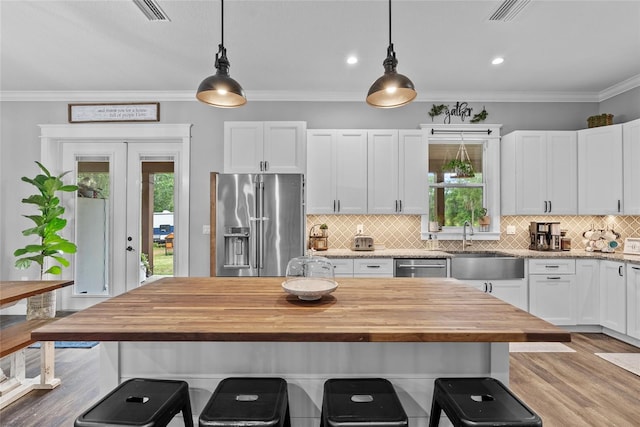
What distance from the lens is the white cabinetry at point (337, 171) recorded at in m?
4.08

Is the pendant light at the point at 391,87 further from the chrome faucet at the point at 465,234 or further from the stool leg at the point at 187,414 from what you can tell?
the chrome faucet at the point at 465,234

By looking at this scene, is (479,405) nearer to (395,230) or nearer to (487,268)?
(487,268)

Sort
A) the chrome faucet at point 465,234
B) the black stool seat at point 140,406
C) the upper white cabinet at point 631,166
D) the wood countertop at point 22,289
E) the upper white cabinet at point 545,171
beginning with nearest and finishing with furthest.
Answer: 1. the black stool seat at point 140,406
2. the wood countertop at point 22,289
3. the upper white cabinet at point 631,166
4. the upper white cabinet at point 545,171
5. the chrome faucet at point 465,234

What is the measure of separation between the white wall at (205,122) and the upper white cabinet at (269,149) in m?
0.38

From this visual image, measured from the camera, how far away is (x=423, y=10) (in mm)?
2584

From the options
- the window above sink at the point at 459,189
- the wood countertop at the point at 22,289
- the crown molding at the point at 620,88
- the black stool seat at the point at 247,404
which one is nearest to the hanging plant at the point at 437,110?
the window above sink at the point at 459,189

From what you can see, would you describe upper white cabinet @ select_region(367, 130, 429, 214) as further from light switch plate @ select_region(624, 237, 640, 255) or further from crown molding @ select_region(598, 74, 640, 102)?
crown molding @ select_region(598, 74, 640, 102)

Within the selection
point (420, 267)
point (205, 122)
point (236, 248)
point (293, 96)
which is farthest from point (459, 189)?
point (205, 122)

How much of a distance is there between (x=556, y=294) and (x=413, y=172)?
2082mm

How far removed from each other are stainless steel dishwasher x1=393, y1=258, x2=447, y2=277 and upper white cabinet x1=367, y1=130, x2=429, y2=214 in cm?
69

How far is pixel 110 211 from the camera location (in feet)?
14.5

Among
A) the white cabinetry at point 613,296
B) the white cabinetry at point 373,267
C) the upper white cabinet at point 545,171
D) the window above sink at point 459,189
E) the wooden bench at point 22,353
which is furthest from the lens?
the window above sink at point 459,189

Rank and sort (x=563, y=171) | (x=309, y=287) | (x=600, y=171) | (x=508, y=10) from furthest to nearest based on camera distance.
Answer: (x=563, y=171) → (x=600, y=171) → (x=508, y=10) → (x=309, y=287)

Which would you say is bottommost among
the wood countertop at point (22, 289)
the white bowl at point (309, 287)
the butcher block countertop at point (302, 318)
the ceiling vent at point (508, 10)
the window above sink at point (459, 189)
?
the wood countertop at point (22, 289)
